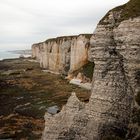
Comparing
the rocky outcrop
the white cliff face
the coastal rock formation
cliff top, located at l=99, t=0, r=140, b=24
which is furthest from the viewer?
the rocky outcrop

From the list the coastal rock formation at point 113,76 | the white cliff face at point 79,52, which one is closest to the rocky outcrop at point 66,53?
the white cliff face at point 79,52

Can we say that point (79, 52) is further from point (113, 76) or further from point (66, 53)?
point (113, 76)

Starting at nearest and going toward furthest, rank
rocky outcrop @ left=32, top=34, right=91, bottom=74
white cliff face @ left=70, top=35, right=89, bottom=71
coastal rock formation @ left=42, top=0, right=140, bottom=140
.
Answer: coastal rock formation @ left=42, top=0, right=140, bottom=140 → white cliff face @ left=70, top=35, right=89, bottom=71 → rocky outcrop @ left=32, top=34, right=91, bottom=74

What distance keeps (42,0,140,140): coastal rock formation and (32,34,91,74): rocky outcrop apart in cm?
7009

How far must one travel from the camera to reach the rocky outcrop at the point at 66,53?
99.1 m

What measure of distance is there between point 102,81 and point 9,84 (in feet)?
248

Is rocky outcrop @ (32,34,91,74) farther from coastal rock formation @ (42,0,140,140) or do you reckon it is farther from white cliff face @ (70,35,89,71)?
coastal rock formation @ (42,0,140,140)

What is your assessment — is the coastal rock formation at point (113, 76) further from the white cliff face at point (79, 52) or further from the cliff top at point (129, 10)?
the white cliff face at point (79, 52)

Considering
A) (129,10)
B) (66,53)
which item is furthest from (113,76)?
(66,53)

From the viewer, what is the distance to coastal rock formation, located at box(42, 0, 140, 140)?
929 inches

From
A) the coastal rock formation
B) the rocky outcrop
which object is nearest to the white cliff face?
the rocky outcrop

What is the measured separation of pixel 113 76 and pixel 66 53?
311ft

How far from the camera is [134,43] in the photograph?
23203 mm

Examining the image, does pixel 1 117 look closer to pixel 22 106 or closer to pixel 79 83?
pixel 22 106
